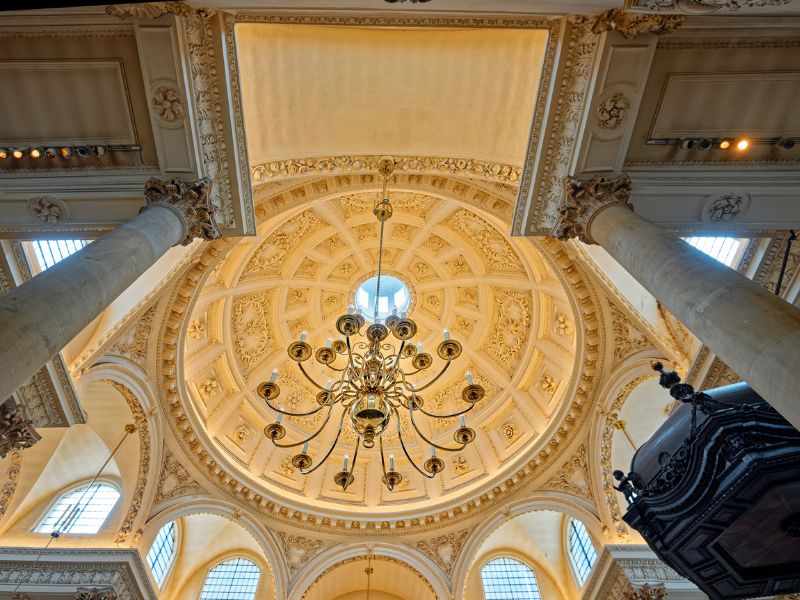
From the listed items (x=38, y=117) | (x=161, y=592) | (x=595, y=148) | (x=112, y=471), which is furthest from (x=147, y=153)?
(x=161, y=592)

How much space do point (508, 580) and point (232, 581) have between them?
872 cm

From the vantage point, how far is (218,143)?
7.09 m

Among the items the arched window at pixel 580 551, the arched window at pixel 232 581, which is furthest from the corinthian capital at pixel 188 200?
the arched window at pixel 580 551

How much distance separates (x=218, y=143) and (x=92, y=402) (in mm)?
8655

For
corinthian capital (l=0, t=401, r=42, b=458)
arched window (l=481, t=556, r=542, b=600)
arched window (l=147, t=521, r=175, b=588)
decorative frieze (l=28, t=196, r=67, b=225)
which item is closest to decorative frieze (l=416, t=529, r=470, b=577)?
arched window (l=481, t=556, r=542, b=600)

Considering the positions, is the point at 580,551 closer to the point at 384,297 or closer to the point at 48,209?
the point at 384,297

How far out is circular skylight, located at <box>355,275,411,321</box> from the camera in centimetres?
1931

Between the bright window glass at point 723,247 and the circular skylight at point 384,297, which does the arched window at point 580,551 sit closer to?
the bright window glass at point 723,247

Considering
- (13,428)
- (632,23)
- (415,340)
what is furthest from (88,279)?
(415,340)

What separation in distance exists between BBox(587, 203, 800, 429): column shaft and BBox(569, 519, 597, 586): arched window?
10.9m

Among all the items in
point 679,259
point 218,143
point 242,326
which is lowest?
point 679,259

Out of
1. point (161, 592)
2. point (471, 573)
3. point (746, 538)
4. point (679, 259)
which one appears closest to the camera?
point (679, 259)

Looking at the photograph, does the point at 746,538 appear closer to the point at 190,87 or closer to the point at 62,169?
the point at 190,87

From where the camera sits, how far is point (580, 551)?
13609 mm
